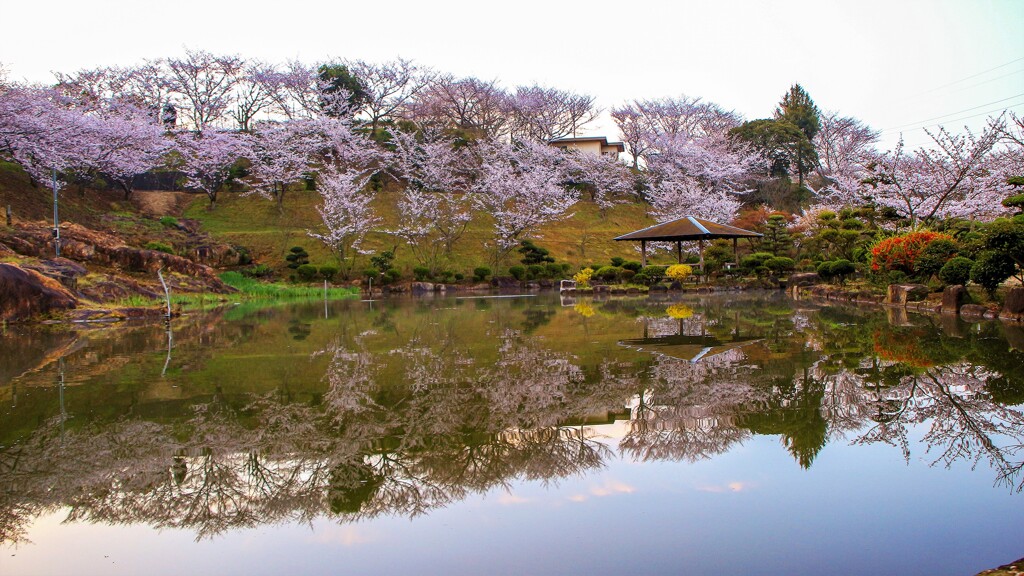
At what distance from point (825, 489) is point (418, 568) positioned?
2.08 m

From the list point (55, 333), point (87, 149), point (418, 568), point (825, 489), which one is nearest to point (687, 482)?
point (825, 489)

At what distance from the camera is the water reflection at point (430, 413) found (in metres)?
3.55

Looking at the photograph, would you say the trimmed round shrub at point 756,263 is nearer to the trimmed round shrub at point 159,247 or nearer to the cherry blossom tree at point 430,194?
the cherry blossom tree at point 430,194

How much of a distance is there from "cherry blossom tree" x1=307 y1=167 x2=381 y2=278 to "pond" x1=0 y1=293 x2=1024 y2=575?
70.0 ft

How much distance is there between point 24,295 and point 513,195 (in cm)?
2193

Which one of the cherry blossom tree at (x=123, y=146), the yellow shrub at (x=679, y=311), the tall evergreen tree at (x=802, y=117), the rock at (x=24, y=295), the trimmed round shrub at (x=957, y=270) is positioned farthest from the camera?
Answer: the tall evergreen tree at (x=802, y=117)

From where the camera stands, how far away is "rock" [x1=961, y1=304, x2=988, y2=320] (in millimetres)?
10906

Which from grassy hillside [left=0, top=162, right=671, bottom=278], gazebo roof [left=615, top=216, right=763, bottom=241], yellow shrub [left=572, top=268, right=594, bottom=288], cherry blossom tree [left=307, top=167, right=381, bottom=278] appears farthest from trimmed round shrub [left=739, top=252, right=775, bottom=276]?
cherry blossom tree [left=307, top=167, right=381, bottom=278]

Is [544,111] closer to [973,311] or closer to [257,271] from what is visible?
[257,271]

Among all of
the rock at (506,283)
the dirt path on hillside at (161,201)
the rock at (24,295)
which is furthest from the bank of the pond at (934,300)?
the dirt path on hillside at (161,201)

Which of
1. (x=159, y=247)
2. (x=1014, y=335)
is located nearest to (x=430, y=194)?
(x=159, y=247)

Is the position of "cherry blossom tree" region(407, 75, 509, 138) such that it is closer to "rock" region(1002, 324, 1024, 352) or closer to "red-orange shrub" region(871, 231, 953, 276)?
"red-orange shrub" region(871, 231, 953, 276)

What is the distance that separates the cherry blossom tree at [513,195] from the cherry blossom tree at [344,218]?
5917 millimetres

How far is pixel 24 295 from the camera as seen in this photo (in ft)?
43.0
